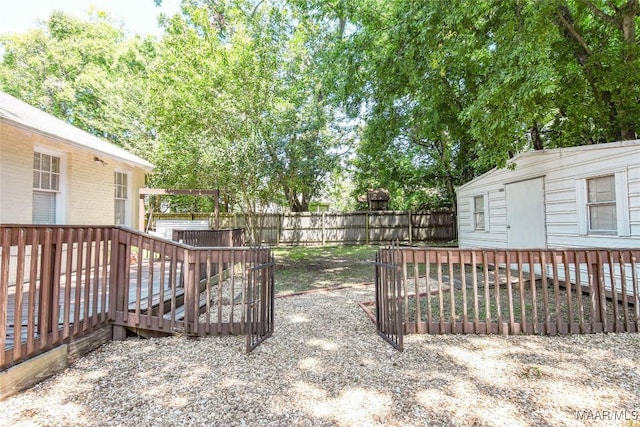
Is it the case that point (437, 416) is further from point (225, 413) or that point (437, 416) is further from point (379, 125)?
→ point (379, 125)

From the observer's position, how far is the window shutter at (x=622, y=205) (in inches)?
208

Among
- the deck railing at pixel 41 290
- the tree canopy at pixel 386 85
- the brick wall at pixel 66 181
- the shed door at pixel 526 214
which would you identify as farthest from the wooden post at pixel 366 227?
Result: the deck railing at pixel 41 290

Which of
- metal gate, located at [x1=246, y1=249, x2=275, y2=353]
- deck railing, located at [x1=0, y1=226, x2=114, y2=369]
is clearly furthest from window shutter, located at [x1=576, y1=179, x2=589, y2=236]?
deck railing, located at [x1=0, y1=226, x2=114, y2=369]

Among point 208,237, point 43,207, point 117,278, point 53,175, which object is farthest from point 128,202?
point 117,278

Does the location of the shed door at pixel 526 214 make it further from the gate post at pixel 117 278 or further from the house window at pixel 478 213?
the gate post at pixel 117 278

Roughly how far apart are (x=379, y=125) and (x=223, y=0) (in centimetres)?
885

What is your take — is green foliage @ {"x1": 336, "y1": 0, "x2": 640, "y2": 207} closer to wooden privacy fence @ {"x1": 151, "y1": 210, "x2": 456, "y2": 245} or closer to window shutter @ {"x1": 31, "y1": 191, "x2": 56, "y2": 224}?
window shutter @ {"x1": 31, "y1": 191, "x2": 56, "y2": 224}

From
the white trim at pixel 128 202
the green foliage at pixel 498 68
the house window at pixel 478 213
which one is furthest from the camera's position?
the house window at pixel 478 213

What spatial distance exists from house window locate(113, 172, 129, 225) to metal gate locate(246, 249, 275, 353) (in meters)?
6.77

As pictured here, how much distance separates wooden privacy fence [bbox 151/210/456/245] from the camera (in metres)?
16.3

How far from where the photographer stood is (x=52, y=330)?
2920mm

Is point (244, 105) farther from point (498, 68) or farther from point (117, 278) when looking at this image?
point (117, 278)

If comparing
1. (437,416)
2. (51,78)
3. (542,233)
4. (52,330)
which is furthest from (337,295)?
(51,78)

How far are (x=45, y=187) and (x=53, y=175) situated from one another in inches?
13.2
